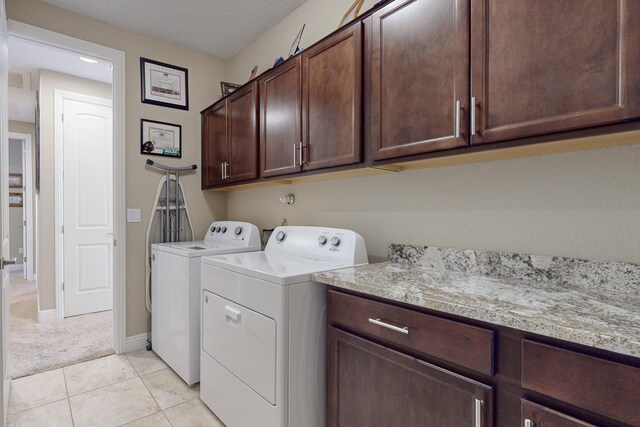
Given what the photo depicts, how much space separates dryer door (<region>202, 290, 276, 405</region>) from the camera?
1432 mm

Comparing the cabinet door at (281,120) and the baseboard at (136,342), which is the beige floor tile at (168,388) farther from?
the cabinet door at (281,120)

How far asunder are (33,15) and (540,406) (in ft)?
11.5

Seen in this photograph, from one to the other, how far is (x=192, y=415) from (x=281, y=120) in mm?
1829

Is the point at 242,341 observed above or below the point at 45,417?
above

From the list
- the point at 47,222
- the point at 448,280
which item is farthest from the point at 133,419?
the point at 47,222

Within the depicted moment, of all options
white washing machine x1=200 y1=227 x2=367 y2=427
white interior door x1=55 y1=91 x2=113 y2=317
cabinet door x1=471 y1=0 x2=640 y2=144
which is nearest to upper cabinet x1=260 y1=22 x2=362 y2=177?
white washing machine x1=200 y1=227 x2=367 y2=427

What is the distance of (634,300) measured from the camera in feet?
3.24

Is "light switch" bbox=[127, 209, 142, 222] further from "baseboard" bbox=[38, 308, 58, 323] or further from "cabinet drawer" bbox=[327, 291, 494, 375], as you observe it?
"cabinet drawer" bbox=[327, 291, 494, 375]

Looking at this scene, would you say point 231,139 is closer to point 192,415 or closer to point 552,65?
point 192,415

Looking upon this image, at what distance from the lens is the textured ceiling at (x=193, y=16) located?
2.37m

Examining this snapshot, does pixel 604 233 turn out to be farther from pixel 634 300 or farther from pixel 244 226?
pixel 244 226

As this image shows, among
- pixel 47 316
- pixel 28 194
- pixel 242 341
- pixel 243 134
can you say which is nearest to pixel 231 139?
pixel 243 134

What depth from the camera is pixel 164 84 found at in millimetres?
2881

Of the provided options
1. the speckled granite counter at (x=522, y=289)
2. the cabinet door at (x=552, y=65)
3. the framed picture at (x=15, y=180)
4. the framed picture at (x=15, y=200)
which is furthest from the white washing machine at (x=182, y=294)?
the framed picture at (x=15, y=180)
